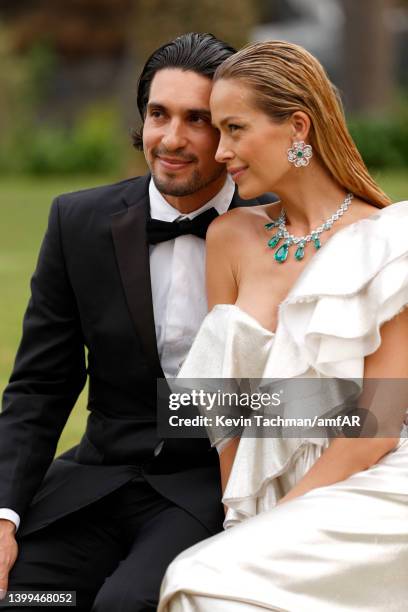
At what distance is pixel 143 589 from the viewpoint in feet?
11.1

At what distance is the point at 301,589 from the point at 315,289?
2.59 feet

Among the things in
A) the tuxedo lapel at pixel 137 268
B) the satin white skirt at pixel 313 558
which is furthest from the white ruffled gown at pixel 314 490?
the tuxedo lapel at pixel 137 268

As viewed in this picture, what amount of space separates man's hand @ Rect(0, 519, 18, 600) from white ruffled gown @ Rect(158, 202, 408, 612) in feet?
2.26

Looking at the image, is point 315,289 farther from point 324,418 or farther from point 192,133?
point 192,133

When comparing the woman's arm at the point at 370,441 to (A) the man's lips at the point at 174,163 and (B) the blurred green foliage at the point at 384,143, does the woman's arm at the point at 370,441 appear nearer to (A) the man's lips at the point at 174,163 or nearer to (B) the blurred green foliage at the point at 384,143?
(A) the man's lips at the point at 174,163

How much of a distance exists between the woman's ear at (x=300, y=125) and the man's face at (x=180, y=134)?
1.28ft

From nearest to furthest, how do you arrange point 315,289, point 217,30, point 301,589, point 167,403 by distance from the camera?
point 301,589, point 315,289, point 167,403, point 217,30

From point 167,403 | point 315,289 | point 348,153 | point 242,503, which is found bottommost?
point 242,503

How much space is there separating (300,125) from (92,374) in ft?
3.68

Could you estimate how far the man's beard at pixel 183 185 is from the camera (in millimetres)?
3809

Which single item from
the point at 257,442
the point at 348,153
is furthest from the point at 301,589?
the point at 348,153

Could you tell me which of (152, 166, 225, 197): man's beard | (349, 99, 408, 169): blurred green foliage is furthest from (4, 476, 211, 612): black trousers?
(349, 99, 408, 169): blurred green foliage

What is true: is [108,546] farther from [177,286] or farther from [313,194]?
[313,194]

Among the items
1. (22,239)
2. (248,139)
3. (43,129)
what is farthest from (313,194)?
(43,129)
